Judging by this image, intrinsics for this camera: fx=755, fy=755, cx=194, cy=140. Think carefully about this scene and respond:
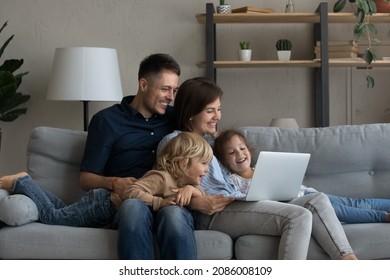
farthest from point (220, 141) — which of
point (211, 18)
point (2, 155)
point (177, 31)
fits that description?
point (2, 155)

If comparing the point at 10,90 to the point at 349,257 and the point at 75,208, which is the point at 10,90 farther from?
the point at 349,257

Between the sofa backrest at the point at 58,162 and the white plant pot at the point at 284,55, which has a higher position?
the white plant pot at the point at 284,55

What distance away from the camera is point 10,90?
4.98 meters

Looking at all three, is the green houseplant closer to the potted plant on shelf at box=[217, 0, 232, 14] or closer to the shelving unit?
the shelving unit

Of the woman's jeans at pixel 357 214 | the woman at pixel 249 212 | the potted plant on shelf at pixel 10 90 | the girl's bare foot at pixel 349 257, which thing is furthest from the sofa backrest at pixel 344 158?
the potted plant on shelf at pixel 10 90

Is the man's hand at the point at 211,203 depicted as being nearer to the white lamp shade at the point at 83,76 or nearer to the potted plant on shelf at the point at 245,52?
the white lamp shade at the point at 83,76

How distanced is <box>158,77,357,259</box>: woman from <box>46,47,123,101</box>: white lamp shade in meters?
1.70

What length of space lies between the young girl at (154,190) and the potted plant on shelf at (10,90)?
191cm

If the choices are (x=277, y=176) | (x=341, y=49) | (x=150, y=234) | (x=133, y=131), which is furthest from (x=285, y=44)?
Answer: (x=150, y=234)

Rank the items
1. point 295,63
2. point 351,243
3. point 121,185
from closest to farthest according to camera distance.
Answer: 1. point 351,243
2. point 121,185
3. point 295,63

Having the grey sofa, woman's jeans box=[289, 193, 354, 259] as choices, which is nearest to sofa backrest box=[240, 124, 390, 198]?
the grey sofa

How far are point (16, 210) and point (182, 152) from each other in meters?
0.70

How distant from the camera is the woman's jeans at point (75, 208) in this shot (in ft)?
10.1

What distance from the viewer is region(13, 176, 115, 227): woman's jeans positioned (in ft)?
10.1
